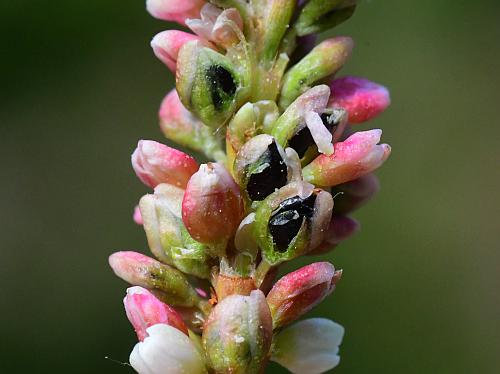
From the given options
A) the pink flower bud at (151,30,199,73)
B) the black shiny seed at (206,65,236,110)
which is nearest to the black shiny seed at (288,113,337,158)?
the black shiny seed at (206,65,236,110)

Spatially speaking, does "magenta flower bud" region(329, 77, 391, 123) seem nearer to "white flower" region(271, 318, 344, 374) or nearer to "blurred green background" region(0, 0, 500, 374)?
"white flower" region(271, 318, 344, 374)

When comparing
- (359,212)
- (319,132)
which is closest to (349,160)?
(319,132)

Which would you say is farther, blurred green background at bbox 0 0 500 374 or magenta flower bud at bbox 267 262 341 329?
blurred green background at bbox 0 0 500 374

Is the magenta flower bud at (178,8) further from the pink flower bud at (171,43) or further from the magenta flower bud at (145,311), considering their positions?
the magenta flower bud at (145,311)

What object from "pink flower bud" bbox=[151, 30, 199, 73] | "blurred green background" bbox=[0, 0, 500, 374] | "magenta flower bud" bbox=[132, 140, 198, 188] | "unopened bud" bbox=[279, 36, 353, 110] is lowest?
"blurred green background" bbox=[0, 0, 500, 374]

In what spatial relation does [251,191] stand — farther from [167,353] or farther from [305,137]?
[167,353]
